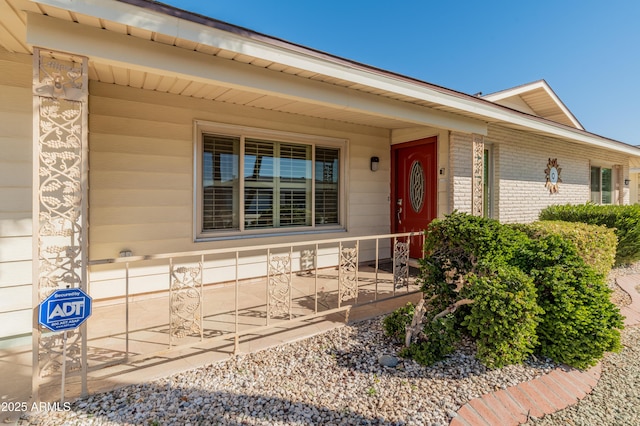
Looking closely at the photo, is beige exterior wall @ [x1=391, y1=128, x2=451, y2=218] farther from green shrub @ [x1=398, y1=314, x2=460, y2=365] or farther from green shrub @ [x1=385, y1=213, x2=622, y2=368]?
green shrub @ [x1=398, y1=314, x2=460, y2=365]

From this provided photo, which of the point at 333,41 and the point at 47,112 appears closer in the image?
the point at 47,112

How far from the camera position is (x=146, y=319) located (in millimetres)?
3631

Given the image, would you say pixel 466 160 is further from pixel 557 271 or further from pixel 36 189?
pixel 36 189

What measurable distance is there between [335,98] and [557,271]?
2.97 meters

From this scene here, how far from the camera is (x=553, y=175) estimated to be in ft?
25.2

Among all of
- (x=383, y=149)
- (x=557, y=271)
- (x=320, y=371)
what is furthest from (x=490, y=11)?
(x=320, y=371)

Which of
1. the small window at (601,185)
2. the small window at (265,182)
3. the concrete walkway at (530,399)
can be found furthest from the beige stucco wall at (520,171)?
the concrete walkway at (530,399)

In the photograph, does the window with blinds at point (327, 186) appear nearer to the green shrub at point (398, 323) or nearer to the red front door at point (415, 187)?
the red front door at point (415, 187)

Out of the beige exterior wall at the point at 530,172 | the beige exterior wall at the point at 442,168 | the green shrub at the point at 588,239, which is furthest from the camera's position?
the beige exterior wall at the point at 530,172

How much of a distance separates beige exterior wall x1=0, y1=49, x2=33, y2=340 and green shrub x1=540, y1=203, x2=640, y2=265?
9039 millimetres

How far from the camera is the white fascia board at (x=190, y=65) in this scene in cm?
234

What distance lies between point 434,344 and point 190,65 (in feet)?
11.1

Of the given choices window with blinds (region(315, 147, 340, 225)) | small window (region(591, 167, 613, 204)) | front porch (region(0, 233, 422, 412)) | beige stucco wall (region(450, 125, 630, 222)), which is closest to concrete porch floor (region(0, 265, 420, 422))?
front porch (region(0, 233, 422, 412))

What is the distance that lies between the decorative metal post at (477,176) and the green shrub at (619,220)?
8.97 ft
